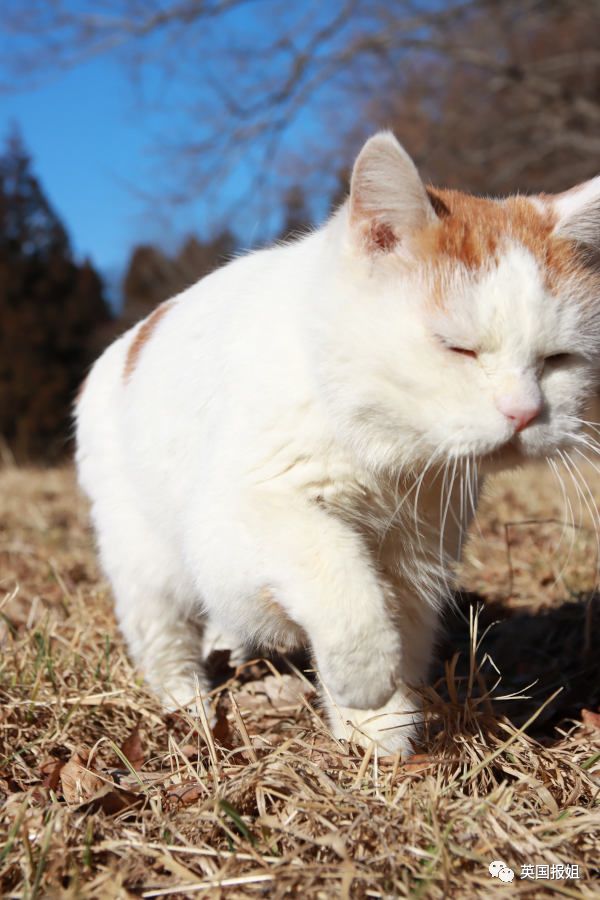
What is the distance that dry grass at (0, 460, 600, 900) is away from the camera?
1231mm

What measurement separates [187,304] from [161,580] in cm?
79

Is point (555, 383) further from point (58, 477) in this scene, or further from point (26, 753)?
point (58, 477)

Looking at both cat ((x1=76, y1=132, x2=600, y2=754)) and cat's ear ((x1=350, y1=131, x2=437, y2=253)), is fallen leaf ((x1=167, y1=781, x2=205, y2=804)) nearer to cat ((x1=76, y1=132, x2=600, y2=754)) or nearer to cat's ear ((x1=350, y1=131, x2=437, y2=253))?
cat ((x1=76, y1=132, x2=600, y2=754))

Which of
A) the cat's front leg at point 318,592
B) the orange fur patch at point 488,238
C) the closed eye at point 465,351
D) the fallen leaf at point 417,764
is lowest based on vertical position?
the fallen leaf at point 417,764

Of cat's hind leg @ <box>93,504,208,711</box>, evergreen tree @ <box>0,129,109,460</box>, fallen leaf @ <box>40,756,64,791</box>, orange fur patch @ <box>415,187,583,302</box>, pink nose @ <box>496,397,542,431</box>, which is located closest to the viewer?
pink nose @ <box>496,397,542,431</box>

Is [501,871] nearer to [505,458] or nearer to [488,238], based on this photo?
[505,458]

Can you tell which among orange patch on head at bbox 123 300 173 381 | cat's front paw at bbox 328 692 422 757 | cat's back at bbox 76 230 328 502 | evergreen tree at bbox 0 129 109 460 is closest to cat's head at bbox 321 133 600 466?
cat's back at bbox 76 230 328 502

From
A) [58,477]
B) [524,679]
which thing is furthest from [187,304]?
[58,477]

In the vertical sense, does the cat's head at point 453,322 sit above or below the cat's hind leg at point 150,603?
above

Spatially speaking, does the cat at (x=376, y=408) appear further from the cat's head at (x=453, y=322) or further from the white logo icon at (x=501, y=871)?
the white logo icon at (x=501, y=871)

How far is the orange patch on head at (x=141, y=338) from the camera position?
225 centimetres

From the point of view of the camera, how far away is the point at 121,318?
13.1 m

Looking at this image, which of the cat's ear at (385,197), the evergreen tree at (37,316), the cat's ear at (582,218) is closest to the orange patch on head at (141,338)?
the cat's ear at (385,197)

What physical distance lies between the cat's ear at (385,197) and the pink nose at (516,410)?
1.41 ft
